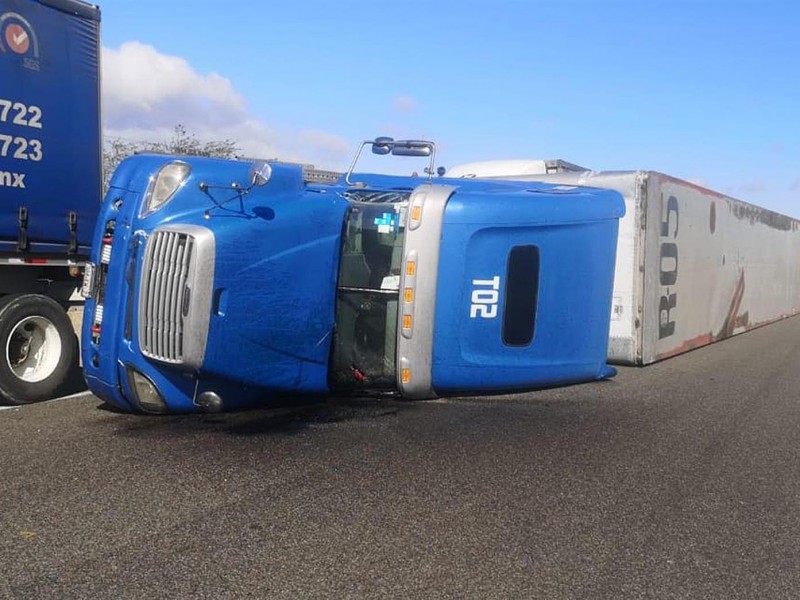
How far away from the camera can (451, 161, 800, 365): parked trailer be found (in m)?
8.94

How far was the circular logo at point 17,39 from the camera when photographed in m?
6.42

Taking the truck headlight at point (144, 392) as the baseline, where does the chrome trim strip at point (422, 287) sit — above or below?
above

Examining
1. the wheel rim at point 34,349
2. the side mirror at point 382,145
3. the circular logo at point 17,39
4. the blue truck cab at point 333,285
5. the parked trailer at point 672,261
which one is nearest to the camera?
the blue truck cab at point 333,285

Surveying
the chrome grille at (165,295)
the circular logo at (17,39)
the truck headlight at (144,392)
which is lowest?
the truck headlight at (144,392)

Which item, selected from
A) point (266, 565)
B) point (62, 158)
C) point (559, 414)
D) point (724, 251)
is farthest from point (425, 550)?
point (724, 251)

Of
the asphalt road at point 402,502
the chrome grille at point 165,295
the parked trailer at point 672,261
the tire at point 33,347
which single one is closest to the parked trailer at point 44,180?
the tire at point 33,347

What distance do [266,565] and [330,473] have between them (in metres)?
1.33

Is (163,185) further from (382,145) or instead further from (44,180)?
(382,145)

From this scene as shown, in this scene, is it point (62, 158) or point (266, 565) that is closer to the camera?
point (266, 565)

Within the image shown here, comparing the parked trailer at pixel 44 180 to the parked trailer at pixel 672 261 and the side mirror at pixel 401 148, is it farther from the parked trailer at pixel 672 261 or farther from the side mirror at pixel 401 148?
the parked trailer at pixel 672 261

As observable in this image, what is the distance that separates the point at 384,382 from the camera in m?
6.47

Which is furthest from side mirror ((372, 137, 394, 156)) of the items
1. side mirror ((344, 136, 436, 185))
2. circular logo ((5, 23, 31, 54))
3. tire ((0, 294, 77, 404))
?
tire ((0, 294, 77, 404))

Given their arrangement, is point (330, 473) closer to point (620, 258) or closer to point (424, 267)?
point (424, 267)

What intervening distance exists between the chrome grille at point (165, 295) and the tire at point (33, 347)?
1.76 meters
